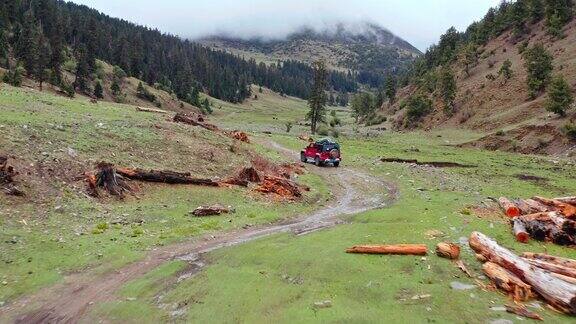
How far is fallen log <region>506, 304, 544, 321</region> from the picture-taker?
43.3 feet

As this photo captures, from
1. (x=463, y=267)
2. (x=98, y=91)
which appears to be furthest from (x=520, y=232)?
(x=98, y=91)

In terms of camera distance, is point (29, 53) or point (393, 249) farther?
point (29, 53)

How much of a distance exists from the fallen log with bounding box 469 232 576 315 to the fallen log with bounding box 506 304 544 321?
0.85 metres

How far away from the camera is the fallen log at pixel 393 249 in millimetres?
18375

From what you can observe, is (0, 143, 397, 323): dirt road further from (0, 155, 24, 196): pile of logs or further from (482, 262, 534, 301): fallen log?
(482, 262, 534, 301): fallen log

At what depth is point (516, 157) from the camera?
69.4 meters

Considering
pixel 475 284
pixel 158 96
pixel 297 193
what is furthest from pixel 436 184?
pixel 158 96

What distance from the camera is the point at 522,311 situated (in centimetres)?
1353

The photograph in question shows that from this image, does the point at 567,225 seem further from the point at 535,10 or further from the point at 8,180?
the point at 535,10

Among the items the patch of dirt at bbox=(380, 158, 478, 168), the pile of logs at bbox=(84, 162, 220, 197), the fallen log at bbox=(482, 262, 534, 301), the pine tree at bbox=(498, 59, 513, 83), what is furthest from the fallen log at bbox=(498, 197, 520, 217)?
the pine tree at bbox=(498, 59, 513, 83)

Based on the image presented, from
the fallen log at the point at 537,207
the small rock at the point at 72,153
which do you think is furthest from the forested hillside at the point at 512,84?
the small rock at the point at 72,153

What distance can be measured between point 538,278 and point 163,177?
24.9m

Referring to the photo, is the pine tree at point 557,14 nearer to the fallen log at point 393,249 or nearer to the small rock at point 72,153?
the small rock at point 72,153

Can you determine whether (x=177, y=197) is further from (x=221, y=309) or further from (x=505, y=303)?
(x=505, y=303)
